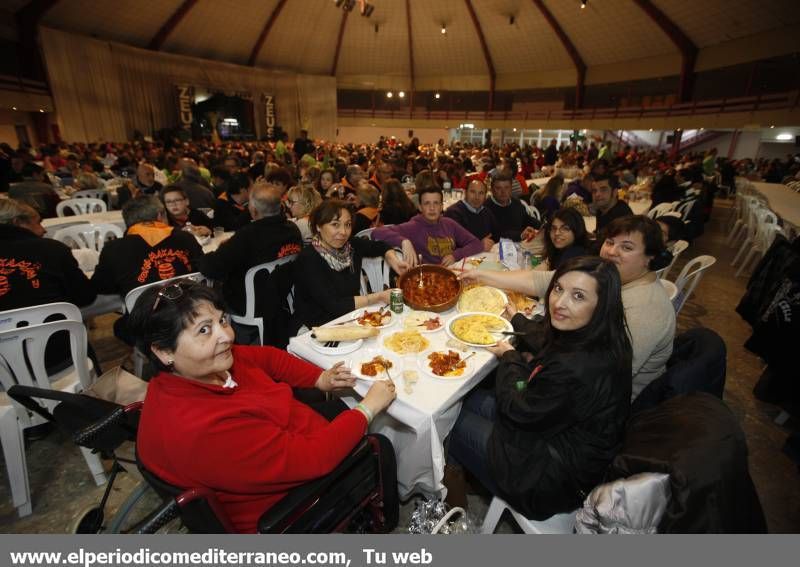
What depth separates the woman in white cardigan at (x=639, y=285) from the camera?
1916mm

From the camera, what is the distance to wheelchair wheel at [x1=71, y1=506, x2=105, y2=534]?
1.74m

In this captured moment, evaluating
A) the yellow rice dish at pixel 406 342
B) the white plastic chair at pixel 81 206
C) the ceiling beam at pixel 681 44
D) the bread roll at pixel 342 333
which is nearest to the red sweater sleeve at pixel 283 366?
the bread roll at pixel 342 333

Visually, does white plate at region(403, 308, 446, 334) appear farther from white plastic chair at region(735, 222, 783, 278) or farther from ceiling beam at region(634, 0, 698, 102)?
ceiling beam at region(634, 0, 698, 102)

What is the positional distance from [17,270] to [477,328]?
288 centimetres

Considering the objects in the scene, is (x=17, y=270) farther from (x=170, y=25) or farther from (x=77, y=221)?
(x=170, y=25)

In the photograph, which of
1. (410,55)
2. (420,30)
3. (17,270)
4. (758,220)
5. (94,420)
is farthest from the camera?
(410,55)

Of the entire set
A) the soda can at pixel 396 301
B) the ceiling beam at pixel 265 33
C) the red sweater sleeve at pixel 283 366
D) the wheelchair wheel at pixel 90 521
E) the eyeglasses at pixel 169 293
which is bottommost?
the wheelchair wheel at pixel 90 521

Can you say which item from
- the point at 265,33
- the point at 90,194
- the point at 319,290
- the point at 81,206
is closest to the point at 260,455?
the point at 319,290

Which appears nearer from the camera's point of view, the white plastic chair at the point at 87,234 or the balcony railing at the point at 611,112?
the white plastic chair at the point at 87,234

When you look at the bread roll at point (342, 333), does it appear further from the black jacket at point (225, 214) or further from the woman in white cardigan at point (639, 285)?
the black jacket at point (225, 214)

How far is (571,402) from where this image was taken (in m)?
1.50

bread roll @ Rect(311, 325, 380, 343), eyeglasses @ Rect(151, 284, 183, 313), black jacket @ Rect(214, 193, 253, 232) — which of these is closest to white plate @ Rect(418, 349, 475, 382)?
bread roll @ Rect(311, 325, 380, 343)

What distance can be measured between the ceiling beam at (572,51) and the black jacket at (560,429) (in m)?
21.8

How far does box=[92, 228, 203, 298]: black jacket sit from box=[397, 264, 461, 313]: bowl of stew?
72.6 inches
